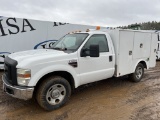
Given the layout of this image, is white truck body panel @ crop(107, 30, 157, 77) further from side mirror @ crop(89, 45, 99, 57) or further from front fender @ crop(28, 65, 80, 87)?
front fender @ crop(28, 65, 80, 87)

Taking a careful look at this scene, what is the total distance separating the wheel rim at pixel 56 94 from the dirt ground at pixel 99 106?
0.83 ft

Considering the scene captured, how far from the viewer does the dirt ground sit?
405 centimetres

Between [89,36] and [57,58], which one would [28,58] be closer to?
[57,58]

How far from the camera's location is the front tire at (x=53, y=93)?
4.07 meters

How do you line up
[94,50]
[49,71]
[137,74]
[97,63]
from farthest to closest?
1. [137,74]
2. [97,63]
3. [94,50]
4. [49,71]

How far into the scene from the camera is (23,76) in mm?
3779

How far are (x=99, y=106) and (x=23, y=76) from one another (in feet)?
6.89

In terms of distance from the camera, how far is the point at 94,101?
495 cm

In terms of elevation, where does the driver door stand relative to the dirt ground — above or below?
above

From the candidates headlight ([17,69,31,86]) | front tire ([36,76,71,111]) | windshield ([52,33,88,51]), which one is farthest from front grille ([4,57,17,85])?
windshield ([52,33,88,51])

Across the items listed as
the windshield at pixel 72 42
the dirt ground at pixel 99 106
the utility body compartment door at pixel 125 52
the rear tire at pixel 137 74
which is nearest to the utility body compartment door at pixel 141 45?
the utility body compartment door at pixel 125 52

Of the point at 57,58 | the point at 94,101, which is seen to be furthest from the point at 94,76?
the point at 57,58

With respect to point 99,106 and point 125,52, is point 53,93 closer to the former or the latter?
point 99,106

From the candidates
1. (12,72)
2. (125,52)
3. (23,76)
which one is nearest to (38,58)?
(23,76)
